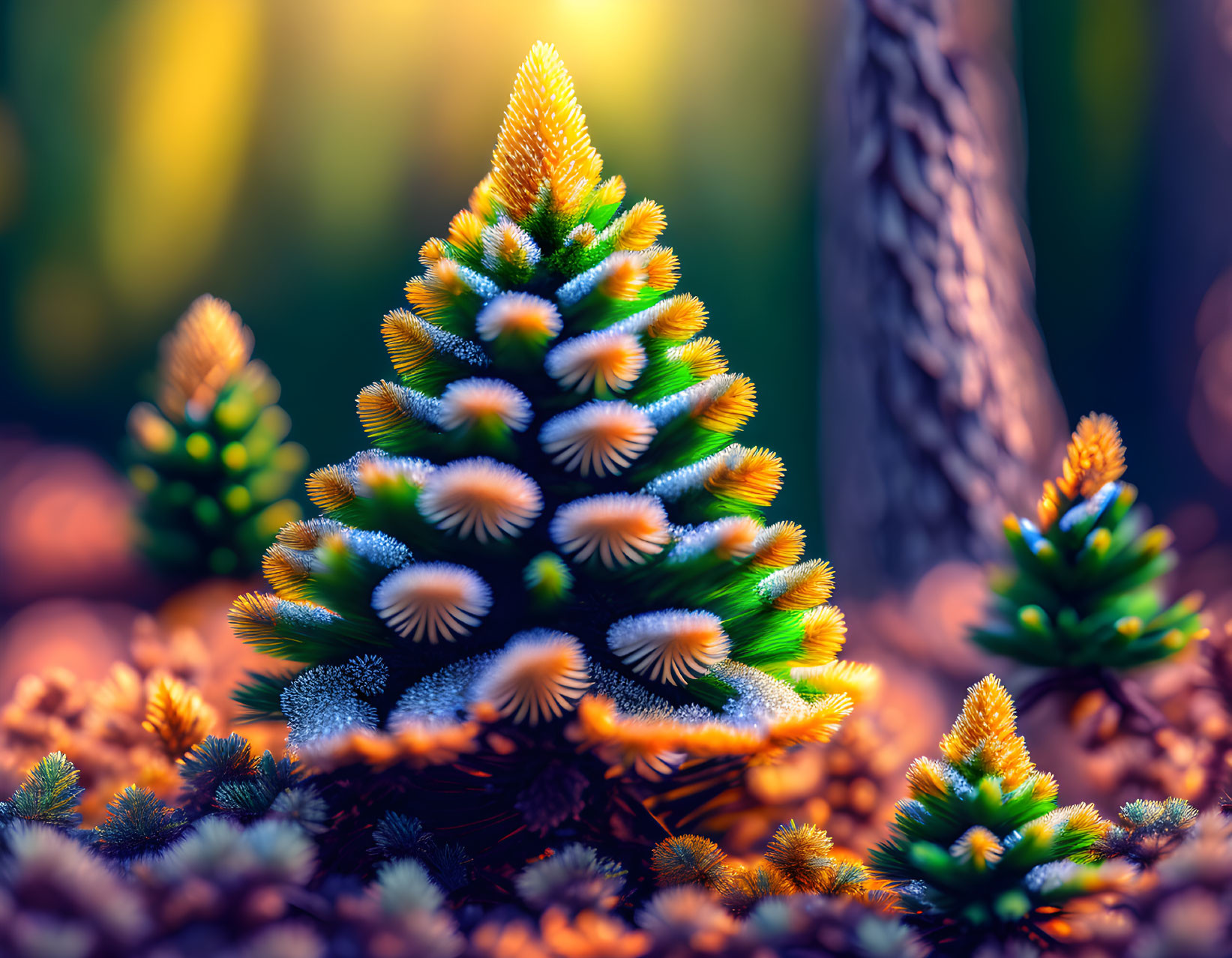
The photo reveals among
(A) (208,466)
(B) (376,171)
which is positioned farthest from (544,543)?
(B) (376,171)

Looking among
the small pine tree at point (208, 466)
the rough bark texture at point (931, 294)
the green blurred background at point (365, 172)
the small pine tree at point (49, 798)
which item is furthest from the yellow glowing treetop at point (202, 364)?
the rough bark texture at point (931, 294)

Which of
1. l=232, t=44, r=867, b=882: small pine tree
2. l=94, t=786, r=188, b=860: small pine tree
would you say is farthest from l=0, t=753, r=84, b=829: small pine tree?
l=232, t=44, r=867, b=882: small pine tree

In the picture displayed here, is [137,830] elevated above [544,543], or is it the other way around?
[544,543]

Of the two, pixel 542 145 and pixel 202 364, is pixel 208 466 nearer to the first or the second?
pixel 202 364

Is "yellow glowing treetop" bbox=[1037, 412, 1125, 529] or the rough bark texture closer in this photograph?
"yellow glowing treetop" bbox=[1037, 412, 1125, 529]

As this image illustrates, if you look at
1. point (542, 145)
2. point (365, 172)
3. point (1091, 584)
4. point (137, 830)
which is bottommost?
point (137, 830)

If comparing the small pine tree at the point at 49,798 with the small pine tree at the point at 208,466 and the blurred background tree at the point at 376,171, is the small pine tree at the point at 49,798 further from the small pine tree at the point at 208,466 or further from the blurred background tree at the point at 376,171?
the blurred background tree at the point at 376,171

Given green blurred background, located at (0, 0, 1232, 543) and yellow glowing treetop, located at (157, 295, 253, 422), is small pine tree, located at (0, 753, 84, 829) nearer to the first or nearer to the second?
yellow glowing treetop, located at (157, 295, 253, 422)
